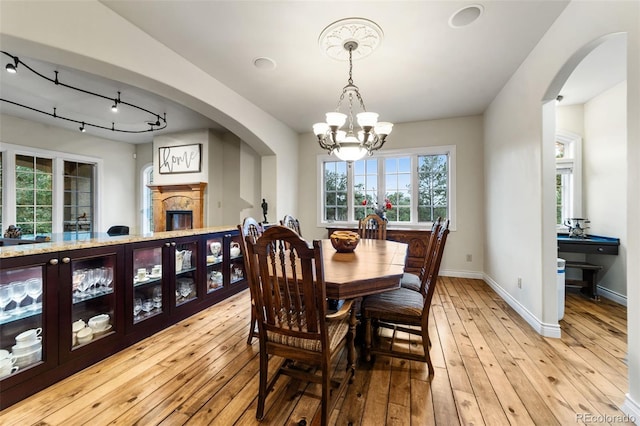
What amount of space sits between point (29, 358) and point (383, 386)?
89.8 inches

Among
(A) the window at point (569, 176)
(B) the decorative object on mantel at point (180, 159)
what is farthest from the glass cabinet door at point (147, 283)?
(A) the window at point (569, 176)

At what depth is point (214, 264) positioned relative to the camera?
329cm

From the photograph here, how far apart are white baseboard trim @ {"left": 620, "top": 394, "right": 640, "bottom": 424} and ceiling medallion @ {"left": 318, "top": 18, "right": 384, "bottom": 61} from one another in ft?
9.68

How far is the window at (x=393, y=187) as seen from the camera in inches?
182

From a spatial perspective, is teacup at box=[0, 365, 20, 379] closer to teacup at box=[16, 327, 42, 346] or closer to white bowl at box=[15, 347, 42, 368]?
white bowl at box=[15, 347, 42, 368]

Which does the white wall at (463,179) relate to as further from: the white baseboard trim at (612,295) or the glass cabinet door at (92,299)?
the glass cabinet door at (92,299)

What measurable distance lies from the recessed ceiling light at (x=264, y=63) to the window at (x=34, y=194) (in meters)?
5.14

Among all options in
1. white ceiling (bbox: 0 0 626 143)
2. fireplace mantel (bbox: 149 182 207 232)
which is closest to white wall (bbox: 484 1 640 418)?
white ceiling (bbox: 0 0 626 143)

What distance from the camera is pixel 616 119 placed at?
3.17m

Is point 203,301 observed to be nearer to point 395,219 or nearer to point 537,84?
point 395,219

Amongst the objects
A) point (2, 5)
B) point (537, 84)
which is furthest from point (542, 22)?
point (2, 5)

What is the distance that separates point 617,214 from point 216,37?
4.89 m

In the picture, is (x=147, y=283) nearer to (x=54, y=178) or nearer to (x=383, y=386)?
(x=383, y=386)

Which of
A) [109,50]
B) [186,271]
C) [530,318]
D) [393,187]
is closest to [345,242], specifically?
[186,271]
